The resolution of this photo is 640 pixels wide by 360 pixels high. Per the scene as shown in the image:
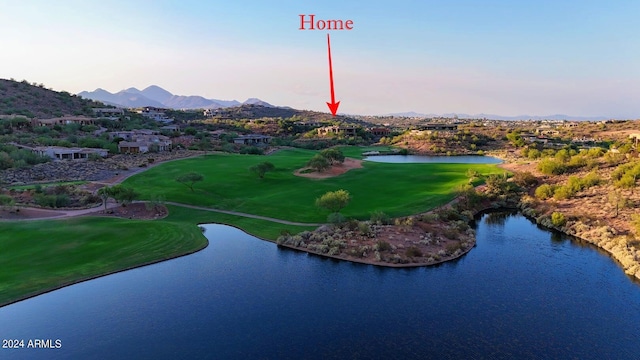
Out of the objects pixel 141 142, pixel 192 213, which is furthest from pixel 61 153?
pixel 192 213

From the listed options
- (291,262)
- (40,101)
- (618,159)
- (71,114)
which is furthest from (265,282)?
(40,101)

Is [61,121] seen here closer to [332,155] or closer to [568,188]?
[332,155]

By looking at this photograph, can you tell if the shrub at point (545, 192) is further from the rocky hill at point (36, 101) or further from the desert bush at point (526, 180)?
the rocky hill at point (36, 101)

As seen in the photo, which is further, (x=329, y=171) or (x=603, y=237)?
(x=329, y=171)

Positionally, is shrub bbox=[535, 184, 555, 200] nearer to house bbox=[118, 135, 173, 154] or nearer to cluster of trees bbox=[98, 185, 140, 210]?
cluster of trees bbox=[98, 185, 140, 210]

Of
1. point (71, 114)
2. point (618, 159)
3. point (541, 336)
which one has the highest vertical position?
point (71, 114)

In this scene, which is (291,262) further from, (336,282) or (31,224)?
(31,224)

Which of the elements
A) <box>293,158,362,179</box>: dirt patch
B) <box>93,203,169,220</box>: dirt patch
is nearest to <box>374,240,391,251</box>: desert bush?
<box>93,203,169,220</box>: dirt patch
